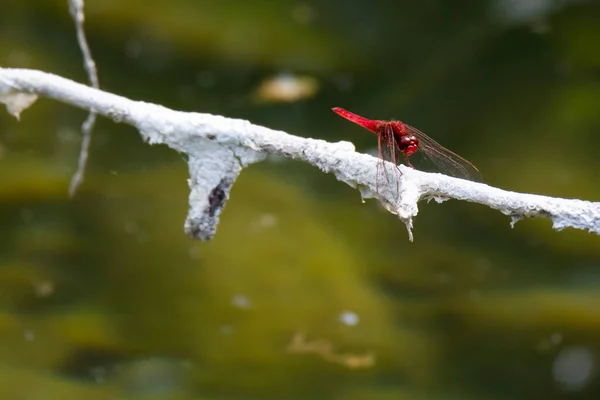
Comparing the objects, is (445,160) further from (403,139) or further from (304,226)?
(304,226)

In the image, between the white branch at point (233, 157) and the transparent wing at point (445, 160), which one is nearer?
the white branch at point (233, 157)

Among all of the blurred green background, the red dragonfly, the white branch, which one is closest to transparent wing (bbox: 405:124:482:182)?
the red dragonfly

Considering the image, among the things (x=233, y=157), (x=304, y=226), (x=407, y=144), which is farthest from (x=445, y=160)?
(x=304, y=226)

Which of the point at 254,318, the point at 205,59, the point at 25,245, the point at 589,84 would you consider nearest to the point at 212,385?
the point at 254,318

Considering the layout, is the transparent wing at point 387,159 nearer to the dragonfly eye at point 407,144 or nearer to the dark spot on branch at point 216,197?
the dragonfly eye at point 407,144

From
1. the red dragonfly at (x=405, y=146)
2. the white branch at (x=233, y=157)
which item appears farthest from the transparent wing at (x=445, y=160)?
the white branch at (x=233, y=157)

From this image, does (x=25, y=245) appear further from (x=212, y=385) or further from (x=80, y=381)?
(x=212, y=385)

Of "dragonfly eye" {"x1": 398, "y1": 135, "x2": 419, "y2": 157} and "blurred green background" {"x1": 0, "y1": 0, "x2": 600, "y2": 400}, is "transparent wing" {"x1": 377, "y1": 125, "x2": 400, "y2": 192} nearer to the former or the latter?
"dragonfly eye" {"x1": 398, "y1": 135, "x2": 419, "y2": 157}
